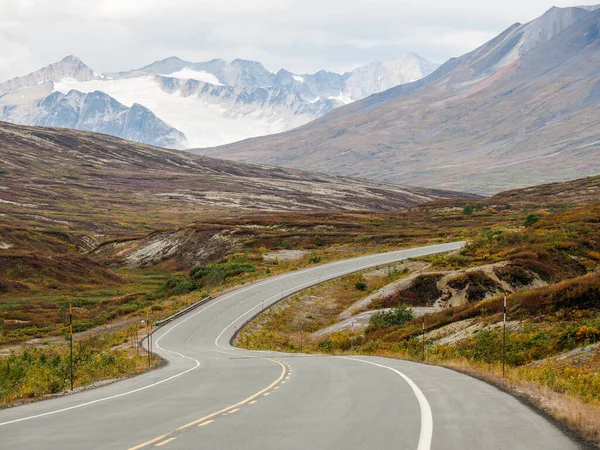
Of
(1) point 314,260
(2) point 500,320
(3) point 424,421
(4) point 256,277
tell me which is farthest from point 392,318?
(1) point 314,260

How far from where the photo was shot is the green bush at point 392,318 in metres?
39.5

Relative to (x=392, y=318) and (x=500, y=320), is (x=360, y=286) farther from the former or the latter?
(x=500, y=320)

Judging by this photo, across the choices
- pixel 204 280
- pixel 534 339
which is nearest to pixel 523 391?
pixel 534 339

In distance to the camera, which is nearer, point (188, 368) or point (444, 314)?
point (188, 368)

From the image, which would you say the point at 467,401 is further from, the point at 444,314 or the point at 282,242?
the point at 282,242

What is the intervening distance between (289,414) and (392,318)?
28006 mm

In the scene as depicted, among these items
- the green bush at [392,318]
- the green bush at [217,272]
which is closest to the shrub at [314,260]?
the green bush at [217,272]

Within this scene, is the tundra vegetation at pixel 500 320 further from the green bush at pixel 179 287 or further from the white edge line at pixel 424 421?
the green bush at pixel 179 287

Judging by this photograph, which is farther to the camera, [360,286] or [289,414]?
[360,286]

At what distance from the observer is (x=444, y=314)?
33688mm

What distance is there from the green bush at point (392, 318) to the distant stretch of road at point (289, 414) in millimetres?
16215

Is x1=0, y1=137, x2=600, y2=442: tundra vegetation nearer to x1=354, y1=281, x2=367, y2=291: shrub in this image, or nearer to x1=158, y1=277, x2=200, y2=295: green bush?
x1=158, y1=277, x2=200, y2=295: green bush

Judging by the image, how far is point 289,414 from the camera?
1249cm

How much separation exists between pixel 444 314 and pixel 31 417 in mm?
23979
